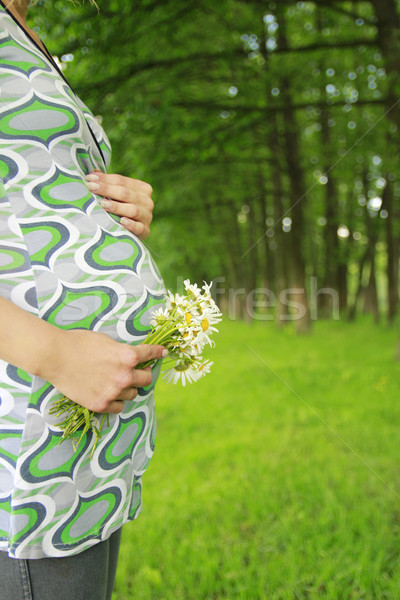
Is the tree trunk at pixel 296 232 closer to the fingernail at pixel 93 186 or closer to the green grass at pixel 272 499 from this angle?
the green grass at pixel 272 499

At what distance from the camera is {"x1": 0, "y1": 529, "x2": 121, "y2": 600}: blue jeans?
2.89 ft

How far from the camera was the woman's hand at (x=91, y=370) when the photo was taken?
84 cm

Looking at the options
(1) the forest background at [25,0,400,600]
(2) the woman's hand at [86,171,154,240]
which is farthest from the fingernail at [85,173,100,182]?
(1) the forest background at [25,0,400,600]

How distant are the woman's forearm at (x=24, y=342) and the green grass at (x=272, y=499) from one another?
1.98 meters

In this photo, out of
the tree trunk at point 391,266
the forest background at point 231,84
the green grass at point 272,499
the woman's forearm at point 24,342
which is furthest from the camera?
the tree trunk at point 391,266

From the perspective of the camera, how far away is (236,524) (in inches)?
116

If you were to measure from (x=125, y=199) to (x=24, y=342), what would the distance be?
483mm

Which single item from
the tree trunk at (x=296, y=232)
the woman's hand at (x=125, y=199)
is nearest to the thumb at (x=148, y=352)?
the woman's hand at (x=125, y=199)

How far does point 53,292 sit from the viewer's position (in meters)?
0.92

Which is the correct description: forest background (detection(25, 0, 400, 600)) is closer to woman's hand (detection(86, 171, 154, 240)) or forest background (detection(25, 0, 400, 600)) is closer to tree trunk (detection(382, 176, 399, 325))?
woman's hand (detection(86, 171, 154, 240))

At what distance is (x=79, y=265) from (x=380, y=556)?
2.33 m

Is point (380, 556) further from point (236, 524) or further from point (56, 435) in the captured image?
point (56, 435)

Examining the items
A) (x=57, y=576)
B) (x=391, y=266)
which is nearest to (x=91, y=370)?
(x=57, y=576)

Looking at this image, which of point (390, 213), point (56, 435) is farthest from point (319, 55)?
point (390, 213)
